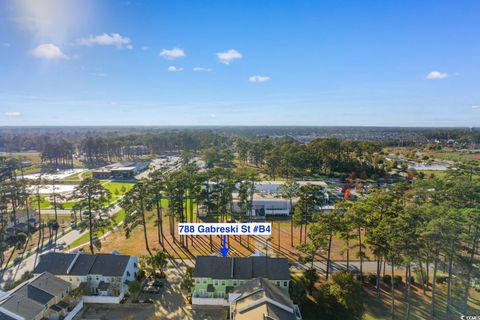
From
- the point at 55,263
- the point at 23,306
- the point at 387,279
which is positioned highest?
the point at 55,263

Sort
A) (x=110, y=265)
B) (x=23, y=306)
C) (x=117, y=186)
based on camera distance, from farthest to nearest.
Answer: (x=117, y=186) < (x=110, y=265) < (x=23, y=306)

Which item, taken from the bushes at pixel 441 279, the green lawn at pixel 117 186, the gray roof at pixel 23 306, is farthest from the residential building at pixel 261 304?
the green lawn at pixel 117 186

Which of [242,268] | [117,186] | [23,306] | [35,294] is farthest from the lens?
[117,186]

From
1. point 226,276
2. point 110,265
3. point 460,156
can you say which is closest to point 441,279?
point 226,276

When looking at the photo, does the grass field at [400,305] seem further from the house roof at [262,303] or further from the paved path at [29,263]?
the paved path at [29,263]

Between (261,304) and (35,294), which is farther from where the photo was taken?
(35,294)

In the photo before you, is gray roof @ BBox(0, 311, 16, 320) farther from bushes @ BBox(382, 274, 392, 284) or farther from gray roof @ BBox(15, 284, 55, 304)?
bushes @ BBox(382, 274, 392, 284)

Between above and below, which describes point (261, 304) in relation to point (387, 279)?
above

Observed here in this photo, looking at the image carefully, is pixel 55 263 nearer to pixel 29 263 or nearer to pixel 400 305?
pixel 29 263
